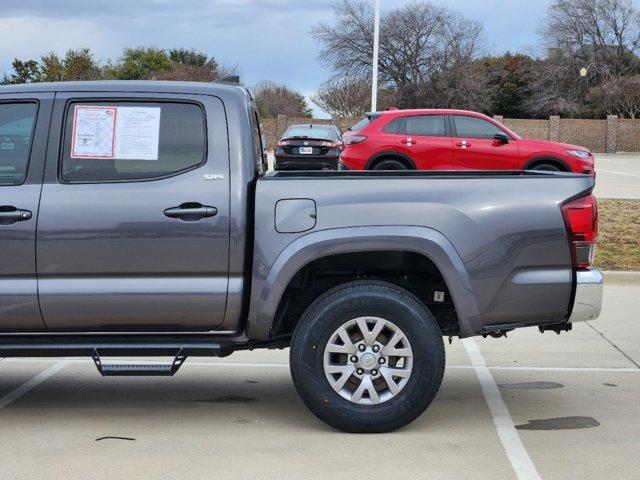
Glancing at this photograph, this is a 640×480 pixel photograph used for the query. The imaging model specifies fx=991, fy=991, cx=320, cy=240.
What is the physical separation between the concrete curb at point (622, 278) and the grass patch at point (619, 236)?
16.2 inches

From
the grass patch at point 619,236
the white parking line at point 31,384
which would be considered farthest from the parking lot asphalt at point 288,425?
the grass patch at point 619,236

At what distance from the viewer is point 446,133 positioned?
18.4m

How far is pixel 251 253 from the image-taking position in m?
5.53

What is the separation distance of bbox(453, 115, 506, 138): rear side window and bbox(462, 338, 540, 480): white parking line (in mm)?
10623

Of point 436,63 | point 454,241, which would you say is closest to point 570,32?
point 436,63

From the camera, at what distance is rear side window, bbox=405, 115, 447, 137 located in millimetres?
18359

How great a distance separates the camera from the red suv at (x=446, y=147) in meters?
18.2

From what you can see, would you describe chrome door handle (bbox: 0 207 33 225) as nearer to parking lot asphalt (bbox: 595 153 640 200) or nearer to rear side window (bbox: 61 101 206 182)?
rear side window (bbox: 61 101 206 182)

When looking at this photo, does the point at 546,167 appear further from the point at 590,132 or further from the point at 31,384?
the point at 590,132

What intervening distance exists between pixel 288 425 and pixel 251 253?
1069 mm

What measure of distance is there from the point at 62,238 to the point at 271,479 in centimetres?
180

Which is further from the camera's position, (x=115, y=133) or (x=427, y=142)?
(x=427, y=142)

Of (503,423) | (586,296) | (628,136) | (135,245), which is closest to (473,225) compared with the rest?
(586,296)

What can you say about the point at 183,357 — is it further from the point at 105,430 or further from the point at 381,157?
the point at 381,157
